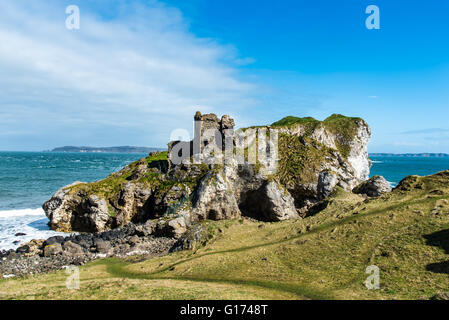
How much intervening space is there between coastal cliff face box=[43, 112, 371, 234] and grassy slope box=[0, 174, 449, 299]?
37.5ft

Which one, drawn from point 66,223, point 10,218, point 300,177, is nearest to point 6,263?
point 66,223

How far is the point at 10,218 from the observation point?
2000 inches

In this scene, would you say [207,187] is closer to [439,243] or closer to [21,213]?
[439,243]

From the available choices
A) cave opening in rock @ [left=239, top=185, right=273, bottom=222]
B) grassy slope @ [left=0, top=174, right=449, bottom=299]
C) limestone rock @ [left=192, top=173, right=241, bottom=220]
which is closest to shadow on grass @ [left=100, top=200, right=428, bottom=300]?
grassy slope @ [left=0, top=174, right=449, bottom=299]

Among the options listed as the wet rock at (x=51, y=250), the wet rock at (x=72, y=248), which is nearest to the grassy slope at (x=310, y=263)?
the wet rock at (x=72, y=248)

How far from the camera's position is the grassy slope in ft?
54.1

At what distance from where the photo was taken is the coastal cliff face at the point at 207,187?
44000 millimetres

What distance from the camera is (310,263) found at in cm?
2138

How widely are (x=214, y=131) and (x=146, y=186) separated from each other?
16350 mm

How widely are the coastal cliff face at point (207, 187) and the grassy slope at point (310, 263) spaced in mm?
11433
